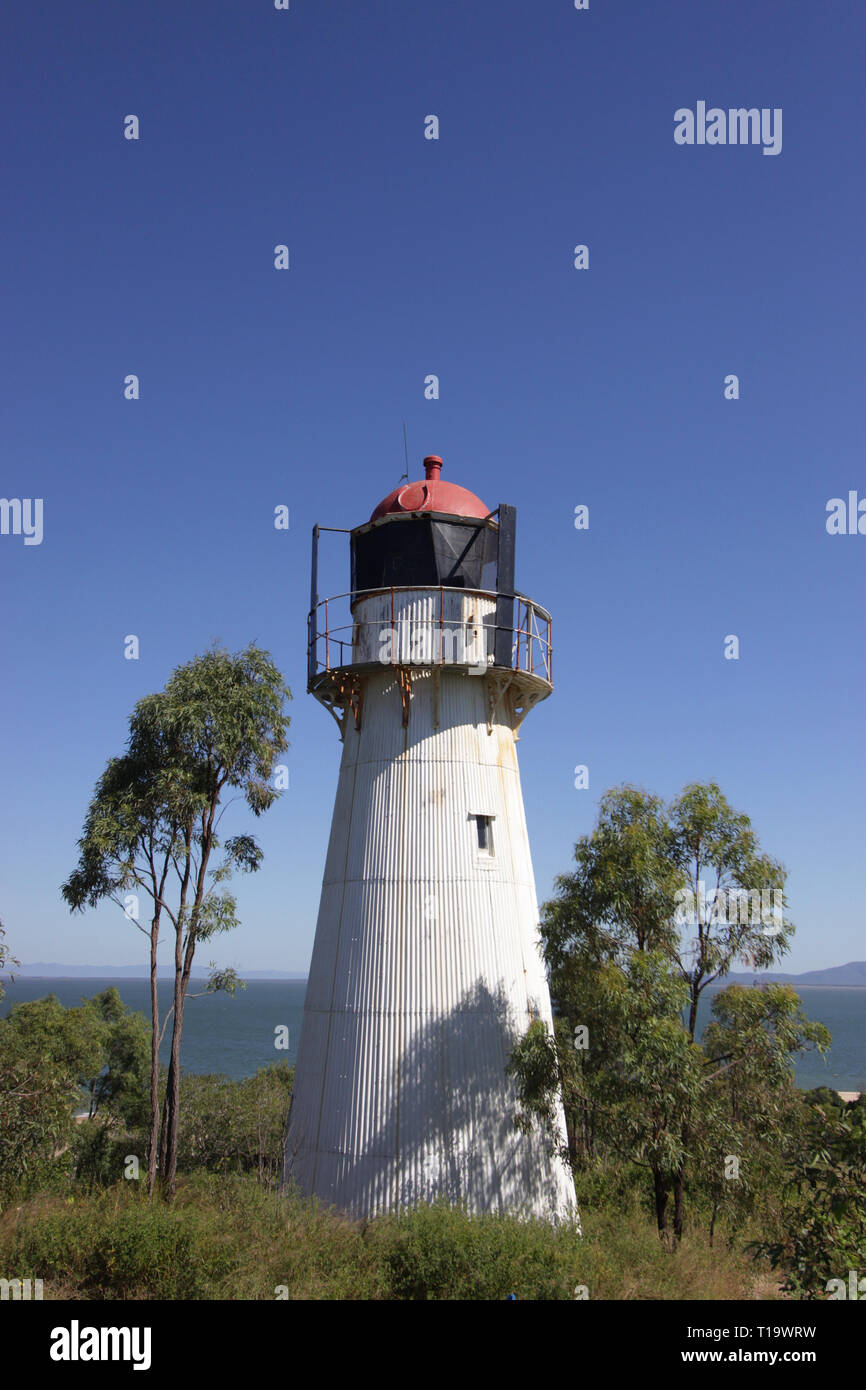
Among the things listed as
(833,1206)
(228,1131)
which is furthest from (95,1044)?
(833,1206)

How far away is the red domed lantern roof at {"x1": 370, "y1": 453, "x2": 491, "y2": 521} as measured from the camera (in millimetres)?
18672

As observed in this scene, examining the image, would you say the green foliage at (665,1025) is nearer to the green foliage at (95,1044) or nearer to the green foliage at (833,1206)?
the green foliage at (833,1206)

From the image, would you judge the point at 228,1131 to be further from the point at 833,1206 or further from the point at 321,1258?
the point at 833,1206

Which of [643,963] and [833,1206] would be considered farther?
[643,963]

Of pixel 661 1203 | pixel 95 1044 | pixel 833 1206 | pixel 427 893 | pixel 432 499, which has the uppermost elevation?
pixel 432 499

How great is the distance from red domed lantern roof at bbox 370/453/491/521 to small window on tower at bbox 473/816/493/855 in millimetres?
6470

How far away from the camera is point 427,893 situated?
663 inches

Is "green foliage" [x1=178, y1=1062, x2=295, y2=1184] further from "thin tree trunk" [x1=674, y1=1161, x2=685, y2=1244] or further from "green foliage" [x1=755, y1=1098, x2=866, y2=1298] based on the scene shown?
"green foliage" [x1=755, y1=1098, x2=866, y2=1298]

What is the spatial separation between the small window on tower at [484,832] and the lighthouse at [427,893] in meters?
0.03

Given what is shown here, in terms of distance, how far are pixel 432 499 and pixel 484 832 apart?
7122mm

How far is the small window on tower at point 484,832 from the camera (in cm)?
1766

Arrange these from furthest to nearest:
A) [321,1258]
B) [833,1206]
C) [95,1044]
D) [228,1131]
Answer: [95,1044] → [228,1131] → [321,1258] → [833,1206]
